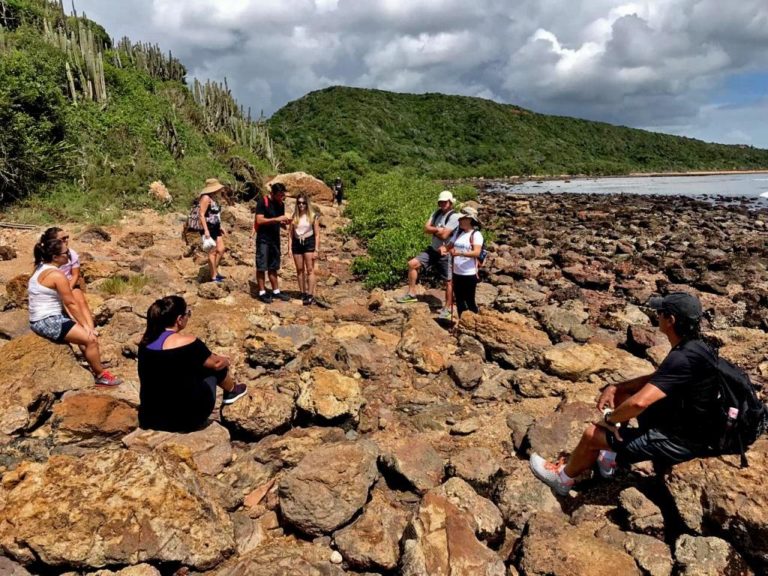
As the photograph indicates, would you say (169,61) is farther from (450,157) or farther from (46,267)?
(450,157)

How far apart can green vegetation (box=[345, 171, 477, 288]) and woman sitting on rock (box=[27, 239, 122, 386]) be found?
5.83m

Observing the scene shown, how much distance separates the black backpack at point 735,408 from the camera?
10.7 ft

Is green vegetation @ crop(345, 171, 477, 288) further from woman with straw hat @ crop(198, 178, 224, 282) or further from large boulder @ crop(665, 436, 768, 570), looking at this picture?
large boulder @ crop(665, 436, 768, 570)

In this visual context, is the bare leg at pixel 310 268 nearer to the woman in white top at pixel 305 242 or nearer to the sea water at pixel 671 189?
the woman in white top at pixel 305 242

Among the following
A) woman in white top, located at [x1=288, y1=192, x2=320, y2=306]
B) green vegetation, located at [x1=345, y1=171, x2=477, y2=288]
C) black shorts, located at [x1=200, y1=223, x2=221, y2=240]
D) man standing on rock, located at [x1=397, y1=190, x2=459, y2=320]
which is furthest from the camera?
green vegetation, located at [x1=345, y1=171, x2=477, y2=288]

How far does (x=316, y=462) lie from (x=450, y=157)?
78971 mm

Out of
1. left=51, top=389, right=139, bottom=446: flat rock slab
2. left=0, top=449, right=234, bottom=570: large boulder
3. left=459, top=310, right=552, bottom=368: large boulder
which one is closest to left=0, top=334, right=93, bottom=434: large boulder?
left=51, top=389, right=139, bottom=446: flat rock slab

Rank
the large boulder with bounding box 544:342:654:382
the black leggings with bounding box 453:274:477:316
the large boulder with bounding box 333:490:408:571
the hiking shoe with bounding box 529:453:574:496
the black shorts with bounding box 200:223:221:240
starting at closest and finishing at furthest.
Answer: the large boulder with bounding box 333:490:408:571
the hiking shoe with bounding box 529:453:574:496
the large boulder with bounding box 544:342:654:382
the black leggings with bounding box 453:274:477:316
the black shorts with bounding box 200:223:221:240

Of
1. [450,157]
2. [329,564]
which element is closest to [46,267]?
[329,564]

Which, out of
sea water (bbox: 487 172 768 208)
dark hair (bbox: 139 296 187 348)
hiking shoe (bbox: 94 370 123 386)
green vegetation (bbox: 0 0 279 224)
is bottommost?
hiking shoe (bbox: 94 370 123 386)

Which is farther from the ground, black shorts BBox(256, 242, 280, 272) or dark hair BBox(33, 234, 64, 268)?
dark hair BBox(33, 234, 64, 268)

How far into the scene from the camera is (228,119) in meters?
27.6

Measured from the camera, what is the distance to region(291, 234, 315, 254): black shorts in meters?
7.66

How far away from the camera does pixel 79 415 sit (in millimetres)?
3961
